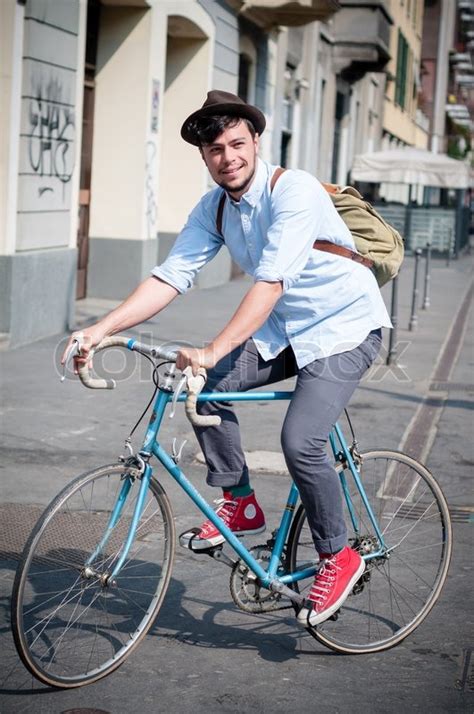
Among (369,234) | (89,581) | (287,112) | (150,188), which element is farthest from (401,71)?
(89,581)

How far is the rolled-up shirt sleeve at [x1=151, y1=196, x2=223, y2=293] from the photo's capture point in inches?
157

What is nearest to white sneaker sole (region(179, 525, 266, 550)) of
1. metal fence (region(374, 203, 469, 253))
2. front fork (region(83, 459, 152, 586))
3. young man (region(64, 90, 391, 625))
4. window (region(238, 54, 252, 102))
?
young man (region(64, 90, 391, 625))

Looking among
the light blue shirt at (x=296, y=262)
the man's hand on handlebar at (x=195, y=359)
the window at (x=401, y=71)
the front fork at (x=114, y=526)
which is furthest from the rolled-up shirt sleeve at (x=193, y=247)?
the window at (x=401, y=71)

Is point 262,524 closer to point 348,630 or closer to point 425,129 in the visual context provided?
point 348,630

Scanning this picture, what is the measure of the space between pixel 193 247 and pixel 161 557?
1.05m

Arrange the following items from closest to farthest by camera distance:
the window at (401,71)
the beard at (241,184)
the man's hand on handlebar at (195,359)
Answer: the man's hand on handlebar at (195,359) < the beard at (241,184) < the window at (401,71)

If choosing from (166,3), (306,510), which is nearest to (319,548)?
(306,510)

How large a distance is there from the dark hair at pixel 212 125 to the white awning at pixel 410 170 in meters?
26.6

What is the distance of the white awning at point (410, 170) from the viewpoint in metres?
30.2

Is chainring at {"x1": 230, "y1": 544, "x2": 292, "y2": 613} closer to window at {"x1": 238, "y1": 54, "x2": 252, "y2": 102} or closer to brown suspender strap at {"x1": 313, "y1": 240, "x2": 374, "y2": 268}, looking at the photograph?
brown suspender strap at {"x1": 313, "y1": 240, "x2": 374, "y2": 268}

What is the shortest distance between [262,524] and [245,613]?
0.46m

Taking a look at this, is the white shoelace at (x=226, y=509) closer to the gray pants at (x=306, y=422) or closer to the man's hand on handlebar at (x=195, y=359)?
the gray pants at (x=306, y=422)

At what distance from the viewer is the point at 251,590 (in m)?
4.02

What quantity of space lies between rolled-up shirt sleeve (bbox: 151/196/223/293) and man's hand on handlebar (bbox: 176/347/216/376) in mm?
568
